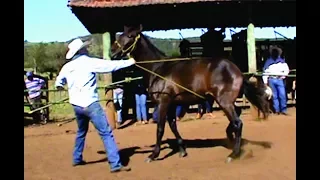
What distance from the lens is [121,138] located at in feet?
37.7

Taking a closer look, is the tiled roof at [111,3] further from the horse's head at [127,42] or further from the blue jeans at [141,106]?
the horse's head at [127,42]

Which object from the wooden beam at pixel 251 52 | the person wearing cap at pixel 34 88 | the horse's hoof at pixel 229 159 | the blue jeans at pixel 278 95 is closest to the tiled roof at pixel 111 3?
the wooden beam at pixel 251 52

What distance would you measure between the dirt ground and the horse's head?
177 cm

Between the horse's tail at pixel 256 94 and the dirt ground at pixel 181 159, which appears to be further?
the horse's tail at pixel 256 94

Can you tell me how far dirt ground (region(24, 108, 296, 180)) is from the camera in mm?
7473

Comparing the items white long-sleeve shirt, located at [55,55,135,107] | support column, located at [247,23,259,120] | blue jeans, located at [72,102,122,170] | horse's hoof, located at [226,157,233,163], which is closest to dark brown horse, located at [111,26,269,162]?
horse's hoof, located at [226,157,233,163]

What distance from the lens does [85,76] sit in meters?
7.67

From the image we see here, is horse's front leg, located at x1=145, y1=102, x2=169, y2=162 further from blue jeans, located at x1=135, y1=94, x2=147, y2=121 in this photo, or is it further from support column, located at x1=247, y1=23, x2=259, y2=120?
support column, located at x1=247, y1=23, x2=259, y2=120

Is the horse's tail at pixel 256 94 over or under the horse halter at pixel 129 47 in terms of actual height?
under

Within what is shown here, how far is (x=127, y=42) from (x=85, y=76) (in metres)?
1.61

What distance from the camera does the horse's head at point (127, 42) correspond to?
9.03m

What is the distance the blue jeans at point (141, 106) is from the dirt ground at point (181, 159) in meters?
0.65
